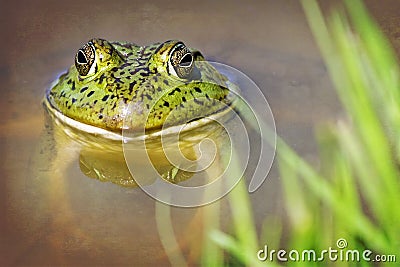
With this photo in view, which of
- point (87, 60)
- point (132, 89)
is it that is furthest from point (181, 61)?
point (87, 60)

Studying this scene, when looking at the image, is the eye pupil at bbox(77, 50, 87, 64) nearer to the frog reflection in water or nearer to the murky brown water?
the frog reflection in water

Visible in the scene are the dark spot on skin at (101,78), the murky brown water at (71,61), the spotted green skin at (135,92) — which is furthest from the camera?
the dark spot on skin at (101,78)

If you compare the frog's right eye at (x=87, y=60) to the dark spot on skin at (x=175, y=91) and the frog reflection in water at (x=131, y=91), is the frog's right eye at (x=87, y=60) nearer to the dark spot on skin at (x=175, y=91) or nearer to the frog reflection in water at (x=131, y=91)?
the frog reflection in water at (x=131, y=91)

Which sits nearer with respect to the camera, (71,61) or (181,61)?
(181,61)

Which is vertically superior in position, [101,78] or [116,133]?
[101,78]

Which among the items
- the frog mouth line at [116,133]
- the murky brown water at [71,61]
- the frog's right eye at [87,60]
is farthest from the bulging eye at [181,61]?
the murky brown water at [71,61]

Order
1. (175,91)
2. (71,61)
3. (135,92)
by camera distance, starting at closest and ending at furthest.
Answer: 1. (135,92)
2. (175,91)
3. (71,61)

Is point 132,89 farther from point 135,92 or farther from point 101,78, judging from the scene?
point 101,78

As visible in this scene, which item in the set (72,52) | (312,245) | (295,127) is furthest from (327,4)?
(312,245)
